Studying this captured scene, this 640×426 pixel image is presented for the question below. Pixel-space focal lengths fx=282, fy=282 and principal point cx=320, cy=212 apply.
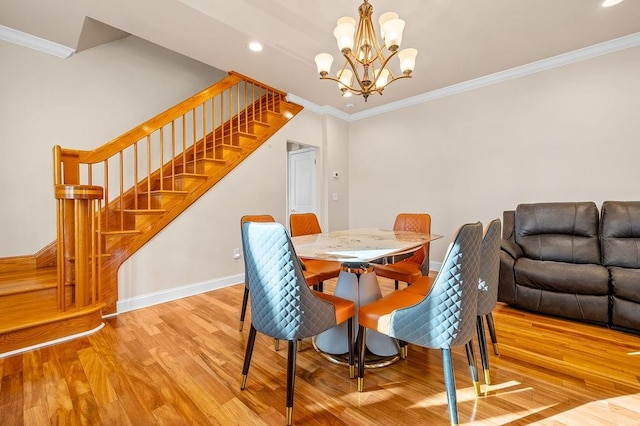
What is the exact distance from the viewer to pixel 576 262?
2.66 metres

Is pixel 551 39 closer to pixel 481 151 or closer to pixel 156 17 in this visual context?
pixel 481 151

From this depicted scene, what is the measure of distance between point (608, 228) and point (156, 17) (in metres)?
4.47

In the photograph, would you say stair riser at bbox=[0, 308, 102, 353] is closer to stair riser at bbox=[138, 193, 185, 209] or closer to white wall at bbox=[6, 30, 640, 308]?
white wall at bbox=[6, 30, 640, 308]

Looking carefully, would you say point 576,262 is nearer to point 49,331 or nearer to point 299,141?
point 299,141

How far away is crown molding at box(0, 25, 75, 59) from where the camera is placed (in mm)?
2615

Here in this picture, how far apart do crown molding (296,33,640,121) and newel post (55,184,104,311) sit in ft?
10.1

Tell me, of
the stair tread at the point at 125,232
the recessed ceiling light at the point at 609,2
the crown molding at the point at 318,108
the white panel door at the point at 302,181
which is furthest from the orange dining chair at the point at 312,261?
the recessed ceiling light at the point at 609,2

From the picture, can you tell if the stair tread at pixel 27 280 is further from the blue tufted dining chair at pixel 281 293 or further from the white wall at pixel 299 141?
the blue tufted dining chair at pixel 281 293

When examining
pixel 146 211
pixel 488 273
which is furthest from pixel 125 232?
pixel 488 273

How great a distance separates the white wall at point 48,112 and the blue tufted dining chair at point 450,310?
3.58 metres

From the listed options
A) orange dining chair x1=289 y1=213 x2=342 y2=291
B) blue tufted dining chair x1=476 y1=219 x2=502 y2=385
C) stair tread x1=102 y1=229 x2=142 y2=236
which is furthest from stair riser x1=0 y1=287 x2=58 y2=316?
blue tufted dining chair x1=476 y1=219 x2=502 y2=385

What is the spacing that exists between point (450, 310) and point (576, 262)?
2.37 m

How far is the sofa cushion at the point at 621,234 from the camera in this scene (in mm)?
2457

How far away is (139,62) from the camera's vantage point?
11.6 ft
